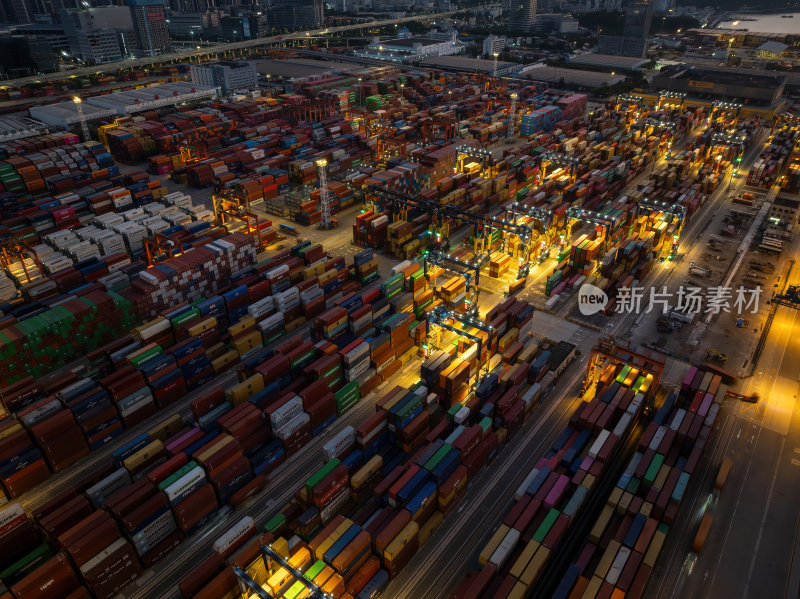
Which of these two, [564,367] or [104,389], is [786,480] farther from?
[104,389]

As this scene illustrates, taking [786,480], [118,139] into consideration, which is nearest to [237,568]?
[786,480]

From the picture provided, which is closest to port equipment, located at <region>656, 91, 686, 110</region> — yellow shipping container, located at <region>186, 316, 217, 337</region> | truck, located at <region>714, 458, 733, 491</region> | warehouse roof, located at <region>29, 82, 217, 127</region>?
warehouse roof, located at <region>29, 82, 217, 127</region>

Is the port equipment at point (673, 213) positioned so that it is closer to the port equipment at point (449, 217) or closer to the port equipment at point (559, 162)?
the port equipment at point (559, 162)

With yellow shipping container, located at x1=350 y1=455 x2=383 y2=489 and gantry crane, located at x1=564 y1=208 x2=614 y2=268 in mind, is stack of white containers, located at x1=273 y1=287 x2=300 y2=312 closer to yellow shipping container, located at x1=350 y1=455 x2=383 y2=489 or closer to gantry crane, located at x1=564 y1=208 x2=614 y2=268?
yellow shipping container, located at x1=350 y1=455 x2=383 y2=489

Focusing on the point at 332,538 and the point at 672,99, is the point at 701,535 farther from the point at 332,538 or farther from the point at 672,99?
the point at 672,99

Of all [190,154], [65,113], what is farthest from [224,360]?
[65,113]
